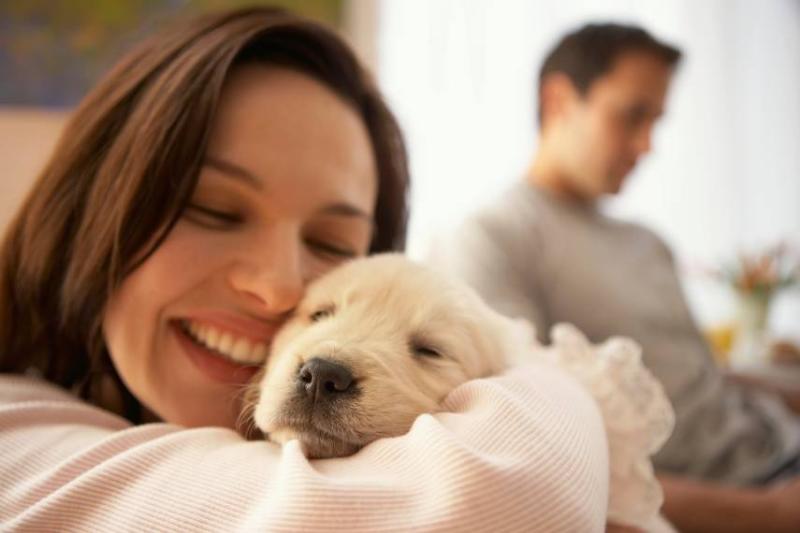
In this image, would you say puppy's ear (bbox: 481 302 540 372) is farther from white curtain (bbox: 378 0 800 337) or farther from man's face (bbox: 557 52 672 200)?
white curtain (bbox: 378 0 800 337)

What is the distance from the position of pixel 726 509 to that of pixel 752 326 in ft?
7.11

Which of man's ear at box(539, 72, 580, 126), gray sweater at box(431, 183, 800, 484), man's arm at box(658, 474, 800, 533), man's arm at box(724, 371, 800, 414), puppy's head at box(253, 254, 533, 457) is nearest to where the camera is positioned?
puppy's head at box(253, 254, 533, 457)

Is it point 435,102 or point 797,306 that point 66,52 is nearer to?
point 435,102

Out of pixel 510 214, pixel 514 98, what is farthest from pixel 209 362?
pixel 514 98

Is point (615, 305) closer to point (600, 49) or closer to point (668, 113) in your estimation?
point (600, 49)

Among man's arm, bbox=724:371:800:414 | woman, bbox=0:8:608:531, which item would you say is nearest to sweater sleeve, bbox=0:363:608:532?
woman, bbox=0:8:608:531

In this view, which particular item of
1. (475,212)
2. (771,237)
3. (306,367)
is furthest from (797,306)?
(306,367)

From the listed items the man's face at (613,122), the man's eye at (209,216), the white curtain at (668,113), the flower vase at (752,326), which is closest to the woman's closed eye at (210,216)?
the man's eye at (209,216)

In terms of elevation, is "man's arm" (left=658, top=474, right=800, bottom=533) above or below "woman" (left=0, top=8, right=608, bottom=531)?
below

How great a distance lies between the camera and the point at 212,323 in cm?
100

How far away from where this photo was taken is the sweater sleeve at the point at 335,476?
53cm

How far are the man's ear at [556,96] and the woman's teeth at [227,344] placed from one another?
1.73 meters

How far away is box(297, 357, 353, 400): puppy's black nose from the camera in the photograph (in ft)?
2.57

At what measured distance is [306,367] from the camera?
31.2 inches
